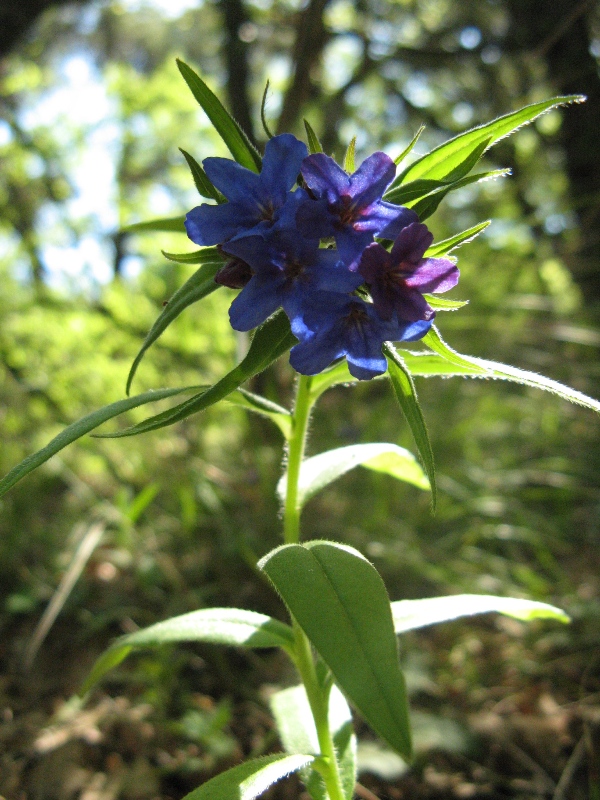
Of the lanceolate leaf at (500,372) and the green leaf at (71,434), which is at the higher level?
the lanceolate leaf at (500,372)

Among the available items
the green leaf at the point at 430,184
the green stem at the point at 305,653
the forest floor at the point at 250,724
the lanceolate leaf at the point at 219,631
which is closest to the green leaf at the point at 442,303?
the green leaf at the point at 430,184

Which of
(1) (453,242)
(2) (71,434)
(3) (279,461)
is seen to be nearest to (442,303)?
(1) (453,242)

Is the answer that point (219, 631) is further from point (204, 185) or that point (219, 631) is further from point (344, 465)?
point (204, 185)

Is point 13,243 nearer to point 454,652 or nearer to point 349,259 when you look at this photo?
point 454,652

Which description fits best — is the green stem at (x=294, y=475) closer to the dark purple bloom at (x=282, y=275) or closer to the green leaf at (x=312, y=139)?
the dark purple bloom at (x=282, y=275)

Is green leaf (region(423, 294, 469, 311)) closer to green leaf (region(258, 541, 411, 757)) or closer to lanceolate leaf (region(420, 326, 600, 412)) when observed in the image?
lanceolate leaf (region(420, 326, 600, 412))

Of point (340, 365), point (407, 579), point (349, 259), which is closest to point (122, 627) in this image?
point (407, 579)
